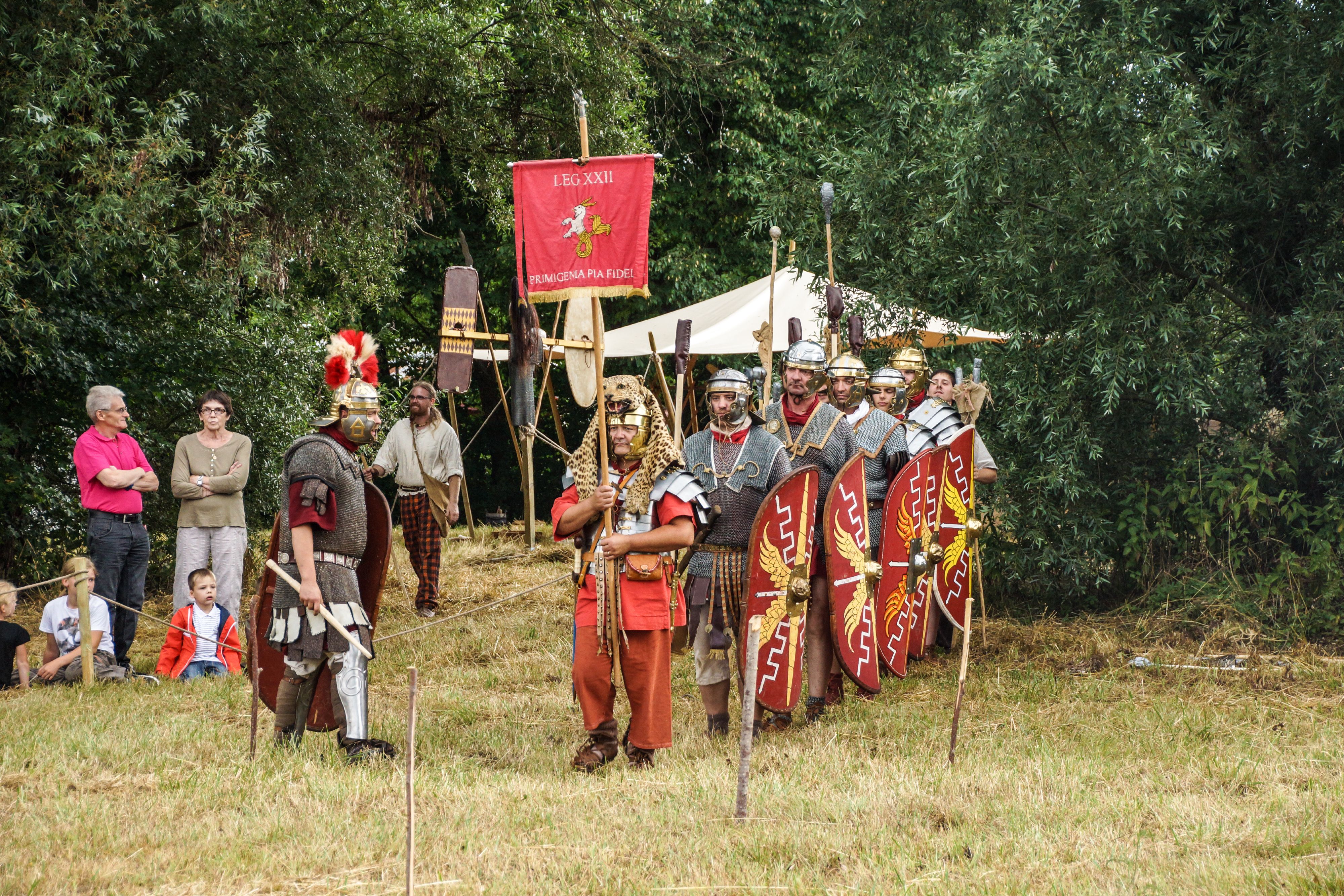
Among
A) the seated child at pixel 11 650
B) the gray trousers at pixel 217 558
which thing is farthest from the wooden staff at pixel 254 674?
the gray trousers at pixel 217 558

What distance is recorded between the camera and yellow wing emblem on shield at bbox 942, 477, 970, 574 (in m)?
6.87

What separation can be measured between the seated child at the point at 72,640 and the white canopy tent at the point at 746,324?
430 cm

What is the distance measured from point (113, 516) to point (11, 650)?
862 mm

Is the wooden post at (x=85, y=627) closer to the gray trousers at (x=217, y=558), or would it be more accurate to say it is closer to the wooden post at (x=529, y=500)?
the gray trousers at (x=217, y=558)

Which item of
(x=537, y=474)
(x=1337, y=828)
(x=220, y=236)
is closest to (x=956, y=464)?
(x=1337, y=828)

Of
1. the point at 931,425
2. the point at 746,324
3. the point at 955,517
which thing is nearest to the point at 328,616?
the point at 955,517

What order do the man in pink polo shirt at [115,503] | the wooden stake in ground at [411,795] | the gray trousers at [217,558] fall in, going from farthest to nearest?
the gray trousers at [217,558], the man in pink polo shirt at [115,503], the wooden stake in ground at [411,795]

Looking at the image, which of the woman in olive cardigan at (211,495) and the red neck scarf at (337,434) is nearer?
the red neck scarf at (337,434)

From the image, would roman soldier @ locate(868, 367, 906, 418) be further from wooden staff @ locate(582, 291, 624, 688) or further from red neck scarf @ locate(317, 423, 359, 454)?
red neck scarf @ locate(317, 423, 359, 454)

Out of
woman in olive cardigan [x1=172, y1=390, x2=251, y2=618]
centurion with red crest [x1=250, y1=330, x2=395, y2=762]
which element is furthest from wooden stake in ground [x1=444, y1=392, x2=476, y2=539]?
centurion with red crest [x1=250, y1=330, x2=395, y2=762]

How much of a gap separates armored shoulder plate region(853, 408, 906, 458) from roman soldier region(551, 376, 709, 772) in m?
1.77

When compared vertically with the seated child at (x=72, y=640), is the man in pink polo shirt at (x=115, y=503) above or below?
above

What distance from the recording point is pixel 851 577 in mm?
5871

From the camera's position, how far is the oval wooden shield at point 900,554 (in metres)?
6.27
